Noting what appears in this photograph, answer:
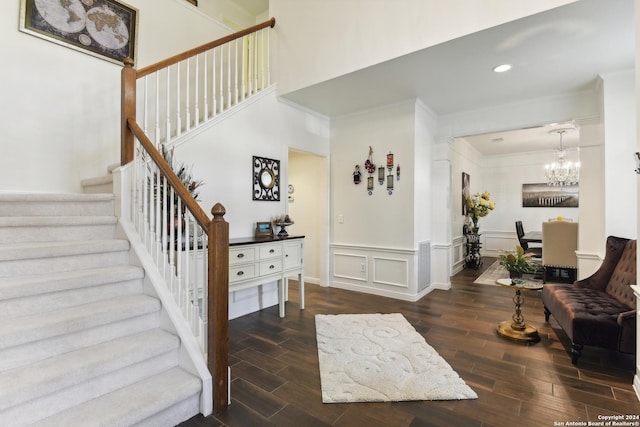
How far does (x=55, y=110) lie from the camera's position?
3.24 m

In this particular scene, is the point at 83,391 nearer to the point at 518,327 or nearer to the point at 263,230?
the point at 263,230

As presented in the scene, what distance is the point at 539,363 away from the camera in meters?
2.57

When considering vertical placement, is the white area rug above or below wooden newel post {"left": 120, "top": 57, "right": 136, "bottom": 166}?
below

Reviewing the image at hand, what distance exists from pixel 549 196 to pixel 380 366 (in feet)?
26.7

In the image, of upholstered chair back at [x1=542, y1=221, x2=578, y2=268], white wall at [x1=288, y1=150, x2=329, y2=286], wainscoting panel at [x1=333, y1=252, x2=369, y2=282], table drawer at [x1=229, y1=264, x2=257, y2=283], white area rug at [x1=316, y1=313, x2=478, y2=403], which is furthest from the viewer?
white wall at [x1=288, y1=150, x2=329, y2=286]

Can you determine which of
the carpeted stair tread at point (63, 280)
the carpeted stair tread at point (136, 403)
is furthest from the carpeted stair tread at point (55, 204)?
the carpeted stair tread at point (136, 403)

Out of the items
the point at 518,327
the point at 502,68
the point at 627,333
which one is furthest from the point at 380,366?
the point at 502,68

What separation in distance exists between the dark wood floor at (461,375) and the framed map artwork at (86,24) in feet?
11.3

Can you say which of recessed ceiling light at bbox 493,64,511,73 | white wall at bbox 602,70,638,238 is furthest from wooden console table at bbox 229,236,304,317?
white wall at bbox 602,70,638,238

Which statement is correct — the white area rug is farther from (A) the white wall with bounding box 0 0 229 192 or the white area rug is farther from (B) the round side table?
(A) the white wall with bounding box 0 0 229 192

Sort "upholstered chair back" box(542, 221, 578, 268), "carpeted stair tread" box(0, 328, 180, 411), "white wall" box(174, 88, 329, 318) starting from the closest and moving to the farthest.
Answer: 1. "carpeted stair tread" box(0, 328, 180, 411)
2. "white wall" box(174, 88, 329, 318)
3. "upholstered chair back" box(542, 221, 578, 268)

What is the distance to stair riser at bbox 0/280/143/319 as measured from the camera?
1802 mm

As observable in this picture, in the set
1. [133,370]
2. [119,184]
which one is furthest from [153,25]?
[133,370]

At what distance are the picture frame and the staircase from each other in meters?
1.65
